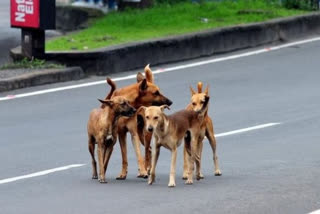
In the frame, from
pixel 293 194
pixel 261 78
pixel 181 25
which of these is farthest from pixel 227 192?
pixel 181 25

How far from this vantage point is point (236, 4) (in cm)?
2502

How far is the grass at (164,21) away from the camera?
2122cm

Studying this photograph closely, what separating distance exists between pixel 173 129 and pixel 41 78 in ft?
24.4

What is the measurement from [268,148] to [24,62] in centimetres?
655

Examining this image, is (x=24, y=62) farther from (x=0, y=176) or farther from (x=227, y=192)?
(x=227, y=192)

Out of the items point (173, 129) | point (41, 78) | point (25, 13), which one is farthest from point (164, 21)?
point (173, 129)

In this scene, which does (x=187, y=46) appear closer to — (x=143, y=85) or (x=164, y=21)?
(x=164, y=21)

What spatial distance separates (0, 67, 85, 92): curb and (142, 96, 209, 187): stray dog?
6613mm

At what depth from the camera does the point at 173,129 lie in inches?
452

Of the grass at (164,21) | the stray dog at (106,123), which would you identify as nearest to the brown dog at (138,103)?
the stray dog at (106,123)

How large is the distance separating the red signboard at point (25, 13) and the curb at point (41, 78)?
3.23ft

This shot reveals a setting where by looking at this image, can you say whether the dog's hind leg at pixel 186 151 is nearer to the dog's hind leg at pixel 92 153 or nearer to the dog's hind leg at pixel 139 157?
the dog's hind leg at pixel 139 157

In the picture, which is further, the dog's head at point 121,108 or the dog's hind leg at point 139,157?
the dog's hind leg at point 139,157

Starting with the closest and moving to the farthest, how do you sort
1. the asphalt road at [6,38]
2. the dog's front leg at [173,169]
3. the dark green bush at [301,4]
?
the dog's front leg at [173,169] → the asphalt road at [6,38] → the dark green bush at [301,4]
